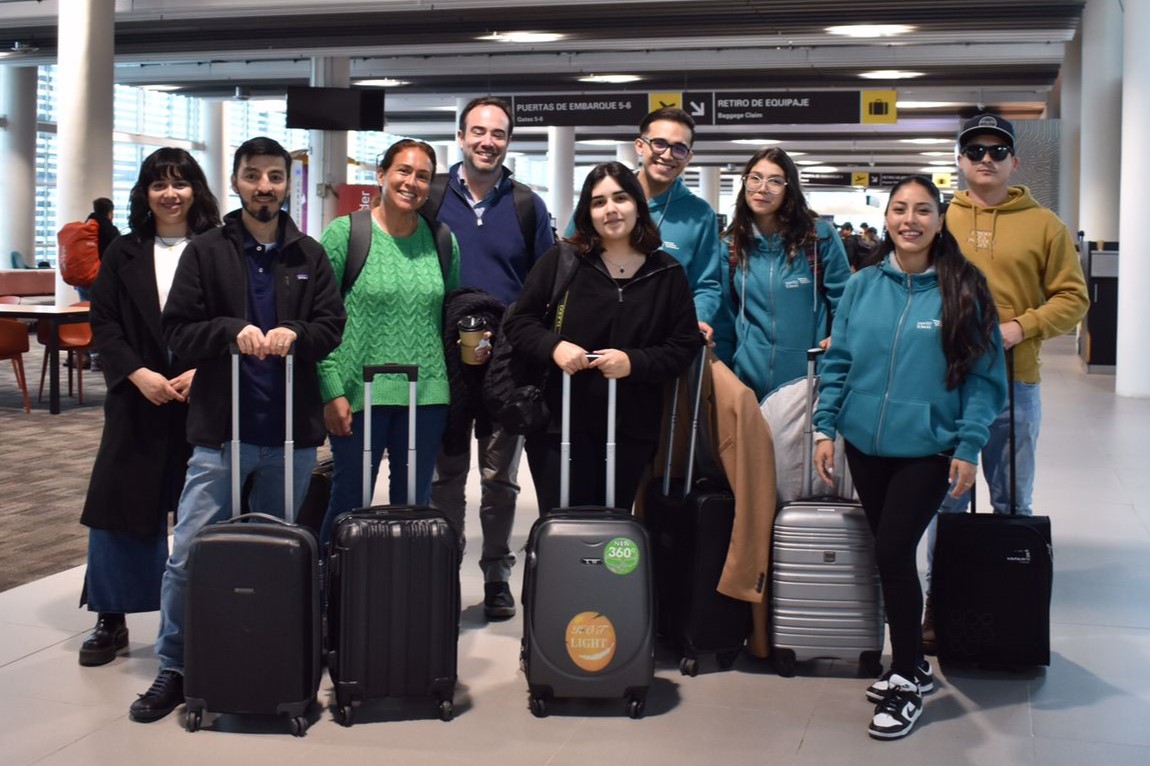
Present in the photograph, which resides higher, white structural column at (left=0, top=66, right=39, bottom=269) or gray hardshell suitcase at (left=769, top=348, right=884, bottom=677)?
white structural column at (left=0, top=66, right=39, bottom=269)

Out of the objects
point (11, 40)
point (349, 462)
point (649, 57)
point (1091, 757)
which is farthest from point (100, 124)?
point (1091, 757)

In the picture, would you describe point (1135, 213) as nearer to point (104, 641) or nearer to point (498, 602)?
point (498, 602)

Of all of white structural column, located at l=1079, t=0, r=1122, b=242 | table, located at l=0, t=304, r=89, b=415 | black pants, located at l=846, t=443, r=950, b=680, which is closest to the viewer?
black pants, located at l=846, t=443, r=950, b=680

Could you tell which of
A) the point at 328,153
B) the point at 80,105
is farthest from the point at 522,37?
the point at 80,105

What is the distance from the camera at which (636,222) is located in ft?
11.5

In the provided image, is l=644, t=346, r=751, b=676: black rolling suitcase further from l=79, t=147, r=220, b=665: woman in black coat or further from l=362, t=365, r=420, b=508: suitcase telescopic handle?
l=79, t=147, r=220, b=665: woman in black coat

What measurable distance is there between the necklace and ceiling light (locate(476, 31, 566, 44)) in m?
12.1

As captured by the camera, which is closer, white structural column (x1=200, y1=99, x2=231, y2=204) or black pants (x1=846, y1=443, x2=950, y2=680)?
black pants (x1=846, y1=443, x2=950, y2=680)

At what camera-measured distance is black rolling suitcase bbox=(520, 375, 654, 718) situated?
3.26 metres

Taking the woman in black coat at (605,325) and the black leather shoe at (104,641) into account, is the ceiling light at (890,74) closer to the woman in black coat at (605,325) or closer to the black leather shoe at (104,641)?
the woman in black coat at (605,325)

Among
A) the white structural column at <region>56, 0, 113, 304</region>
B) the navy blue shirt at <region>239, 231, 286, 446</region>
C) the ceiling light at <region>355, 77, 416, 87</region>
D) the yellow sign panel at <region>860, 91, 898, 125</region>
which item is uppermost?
the ceiling light at <region>355, 77, 416, 87</region>

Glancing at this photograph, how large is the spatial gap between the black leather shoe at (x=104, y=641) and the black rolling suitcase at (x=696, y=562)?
160 centimetres

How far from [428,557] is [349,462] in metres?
0.58

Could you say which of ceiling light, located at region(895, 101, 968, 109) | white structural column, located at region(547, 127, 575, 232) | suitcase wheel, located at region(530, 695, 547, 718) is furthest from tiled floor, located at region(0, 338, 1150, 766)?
white structural column, located at region(547, 127, 575, 232)
